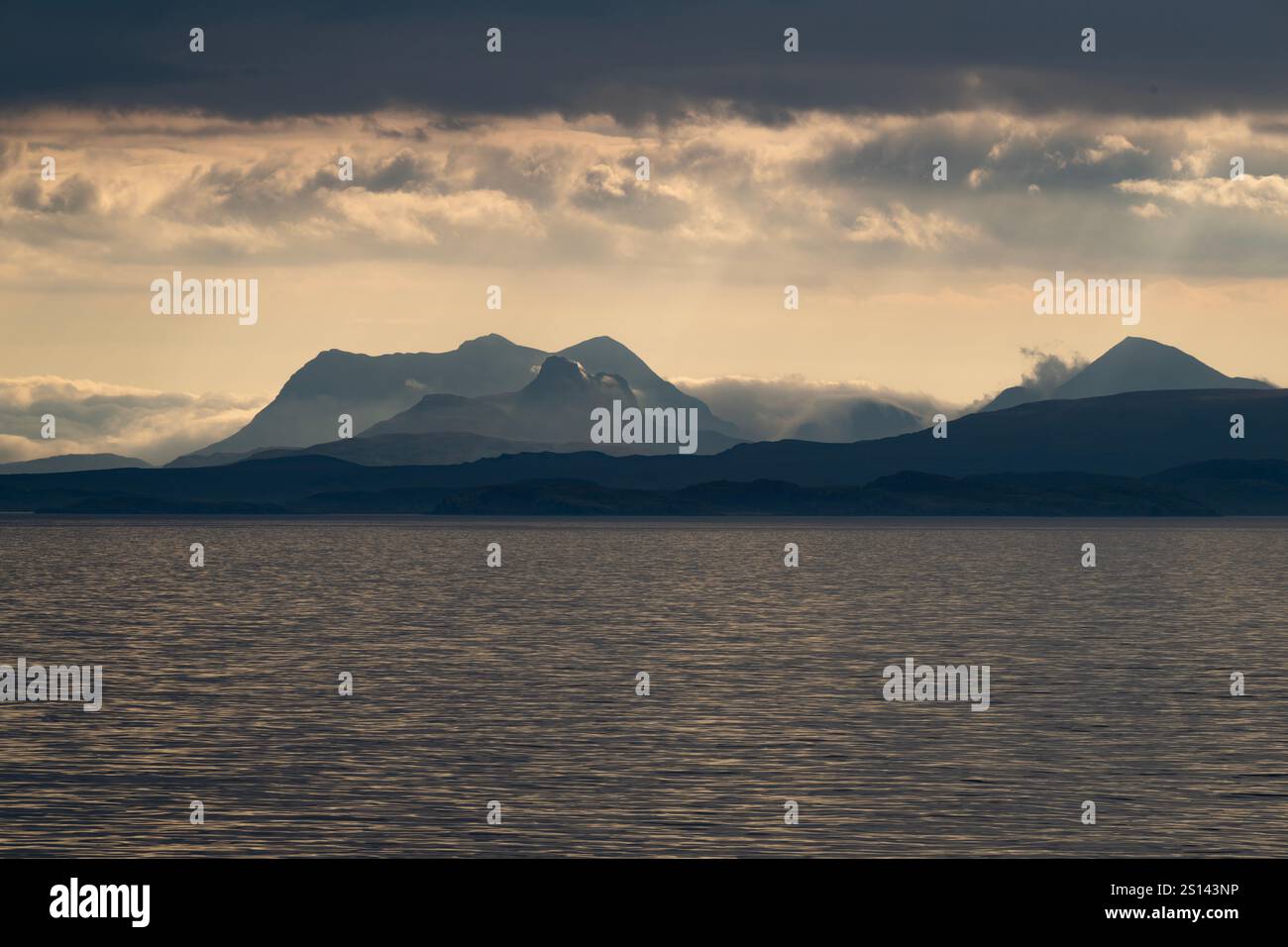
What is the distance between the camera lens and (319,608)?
411 feet

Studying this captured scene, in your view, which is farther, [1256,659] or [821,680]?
[1256,659]

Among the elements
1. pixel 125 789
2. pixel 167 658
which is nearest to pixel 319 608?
pixel 167 658

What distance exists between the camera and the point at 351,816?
38.7m

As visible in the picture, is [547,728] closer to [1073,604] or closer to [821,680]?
[821,680]

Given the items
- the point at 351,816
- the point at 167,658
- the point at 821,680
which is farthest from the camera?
the point at 167,658
